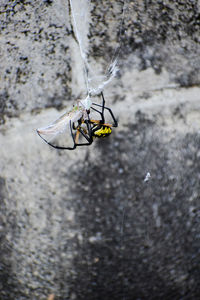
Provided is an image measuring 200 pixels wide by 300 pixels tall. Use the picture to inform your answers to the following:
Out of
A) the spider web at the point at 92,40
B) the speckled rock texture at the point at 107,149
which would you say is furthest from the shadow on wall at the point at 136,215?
the spider web at the point at 92,40

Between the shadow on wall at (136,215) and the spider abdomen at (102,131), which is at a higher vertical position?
the spider abdomen at (102,131)

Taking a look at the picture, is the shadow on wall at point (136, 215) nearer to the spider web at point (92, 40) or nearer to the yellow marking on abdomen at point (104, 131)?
the yellow marking on abdomen at point (104, 131)

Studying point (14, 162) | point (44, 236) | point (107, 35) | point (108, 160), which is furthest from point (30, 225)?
point (107, 35)

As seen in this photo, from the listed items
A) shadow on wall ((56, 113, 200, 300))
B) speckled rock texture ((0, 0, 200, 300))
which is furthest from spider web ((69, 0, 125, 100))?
shadow on wall ((56, 113, 200, 300))

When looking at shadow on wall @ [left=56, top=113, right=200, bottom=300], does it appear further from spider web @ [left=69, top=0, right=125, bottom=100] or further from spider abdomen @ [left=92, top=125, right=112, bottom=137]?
spider web @ [left=69, top=0, right=125, bottom=100]

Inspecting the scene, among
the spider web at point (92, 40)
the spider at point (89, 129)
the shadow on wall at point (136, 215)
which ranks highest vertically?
the spider web at point (92, 40)

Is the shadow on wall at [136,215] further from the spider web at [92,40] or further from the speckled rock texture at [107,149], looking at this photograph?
the spider web at [92,40]

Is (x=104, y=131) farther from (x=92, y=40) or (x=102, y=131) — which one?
(x=92, y=40)

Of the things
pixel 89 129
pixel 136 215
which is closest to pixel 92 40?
pixel 89 129
